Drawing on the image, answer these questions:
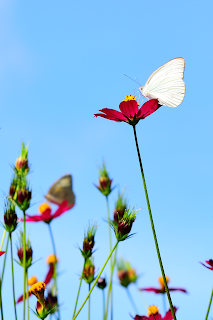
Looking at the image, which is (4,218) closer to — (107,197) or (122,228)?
(122,228)

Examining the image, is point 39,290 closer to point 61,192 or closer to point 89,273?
point 89,273

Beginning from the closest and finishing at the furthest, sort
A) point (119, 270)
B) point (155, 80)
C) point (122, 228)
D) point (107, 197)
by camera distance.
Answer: point (122, 228) → point (155, 80) → point (107, 197) → point (119, 270)

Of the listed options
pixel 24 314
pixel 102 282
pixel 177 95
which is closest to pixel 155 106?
pixel 177 95

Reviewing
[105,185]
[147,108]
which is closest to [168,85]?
[147,108]

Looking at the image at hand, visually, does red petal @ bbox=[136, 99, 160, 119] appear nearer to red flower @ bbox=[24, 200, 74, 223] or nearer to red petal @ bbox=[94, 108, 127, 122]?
red petal @ bbox=[94, 108, 127, 122]

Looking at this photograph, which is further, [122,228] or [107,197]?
[107,197]

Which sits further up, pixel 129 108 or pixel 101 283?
pixel 129 108

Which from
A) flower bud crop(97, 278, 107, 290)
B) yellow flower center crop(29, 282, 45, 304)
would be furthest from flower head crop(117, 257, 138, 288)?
yellow flower center crop(29, 282, 45, 304)
